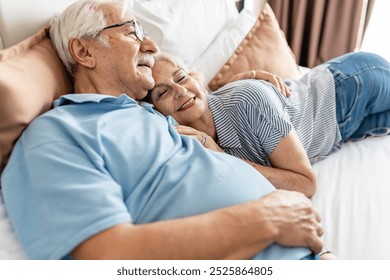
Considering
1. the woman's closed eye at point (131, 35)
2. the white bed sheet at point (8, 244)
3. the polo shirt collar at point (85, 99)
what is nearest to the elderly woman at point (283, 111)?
the woman's closed eye at point (131, 35)

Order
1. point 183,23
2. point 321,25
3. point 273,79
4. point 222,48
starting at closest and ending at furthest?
1. point 273,79
2. point 183,23
3. point 222,48
4. point 321,25

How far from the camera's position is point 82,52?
1.25 meters

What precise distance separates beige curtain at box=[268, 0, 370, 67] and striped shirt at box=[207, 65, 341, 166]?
1289 millimetres

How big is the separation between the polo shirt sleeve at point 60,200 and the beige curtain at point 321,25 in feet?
7.55

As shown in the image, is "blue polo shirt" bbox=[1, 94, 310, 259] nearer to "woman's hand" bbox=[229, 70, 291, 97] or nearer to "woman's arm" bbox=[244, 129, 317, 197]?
"woman's arm" bbox=[244, 129, 317, 197]

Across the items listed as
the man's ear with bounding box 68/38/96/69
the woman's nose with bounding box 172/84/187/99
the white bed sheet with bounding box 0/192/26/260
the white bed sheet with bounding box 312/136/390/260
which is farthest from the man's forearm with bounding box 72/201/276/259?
the man's ear with bounding box 68/38/96/69

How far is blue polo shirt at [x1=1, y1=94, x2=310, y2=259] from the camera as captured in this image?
783mm

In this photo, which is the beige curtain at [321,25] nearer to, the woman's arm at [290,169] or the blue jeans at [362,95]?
the blue jeans at [362,95]

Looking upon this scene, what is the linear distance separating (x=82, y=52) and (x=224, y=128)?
528 mm

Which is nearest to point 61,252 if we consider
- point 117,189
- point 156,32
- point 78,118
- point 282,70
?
point 117,189

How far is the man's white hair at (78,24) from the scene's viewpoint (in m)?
1.22

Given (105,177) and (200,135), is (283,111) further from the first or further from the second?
(105,177)

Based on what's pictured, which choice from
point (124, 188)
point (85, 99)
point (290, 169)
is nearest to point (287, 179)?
point (290, 169)

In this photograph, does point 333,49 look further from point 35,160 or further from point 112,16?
point 35,160
